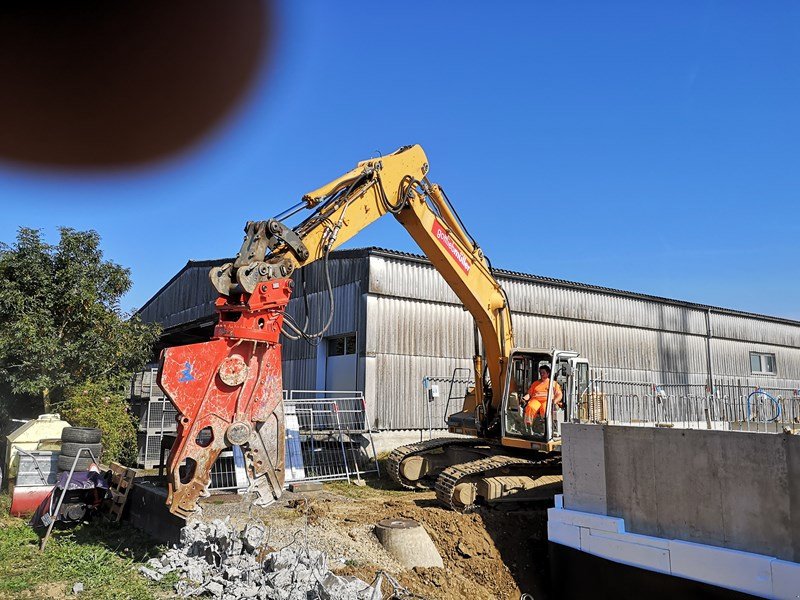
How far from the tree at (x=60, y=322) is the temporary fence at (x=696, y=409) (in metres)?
11.8

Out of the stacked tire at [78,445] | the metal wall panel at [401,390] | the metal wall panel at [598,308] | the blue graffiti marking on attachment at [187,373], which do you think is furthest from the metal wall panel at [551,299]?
the blue graffiti marking on attachment at [187,373]

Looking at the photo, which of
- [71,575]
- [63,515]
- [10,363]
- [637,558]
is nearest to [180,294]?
[10,363]

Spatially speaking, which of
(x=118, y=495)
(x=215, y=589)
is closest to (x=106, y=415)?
(x=118, y=495)

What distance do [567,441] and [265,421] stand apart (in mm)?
4195

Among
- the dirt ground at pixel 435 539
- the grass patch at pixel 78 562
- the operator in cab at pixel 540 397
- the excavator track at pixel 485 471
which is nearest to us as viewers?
the grass patch at pixel 78 562

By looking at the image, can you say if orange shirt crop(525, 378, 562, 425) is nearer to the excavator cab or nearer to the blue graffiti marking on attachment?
the excavator cab

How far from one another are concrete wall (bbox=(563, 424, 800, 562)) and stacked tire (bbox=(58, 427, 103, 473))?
342 inches

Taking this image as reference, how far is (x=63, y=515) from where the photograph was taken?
30.8 ft

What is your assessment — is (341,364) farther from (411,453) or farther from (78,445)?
(78,445)

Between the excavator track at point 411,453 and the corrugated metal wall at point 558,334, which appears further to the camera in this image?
the corrugated metal wall at point 558,334

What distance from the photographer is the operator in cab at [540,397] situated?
11.0 metres

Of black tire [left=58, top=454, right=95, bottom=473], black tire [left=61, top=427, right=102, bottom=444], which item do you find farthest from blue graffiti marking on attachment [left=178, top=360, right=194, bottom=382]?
black tire [left=61, top=427, right=102, bottom=444]

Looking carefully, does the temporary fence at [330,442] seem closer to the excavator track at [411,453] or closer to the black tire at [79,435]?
the excavator track at [411,453]

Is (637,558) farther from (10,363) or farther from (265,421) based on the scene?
(10,363)
